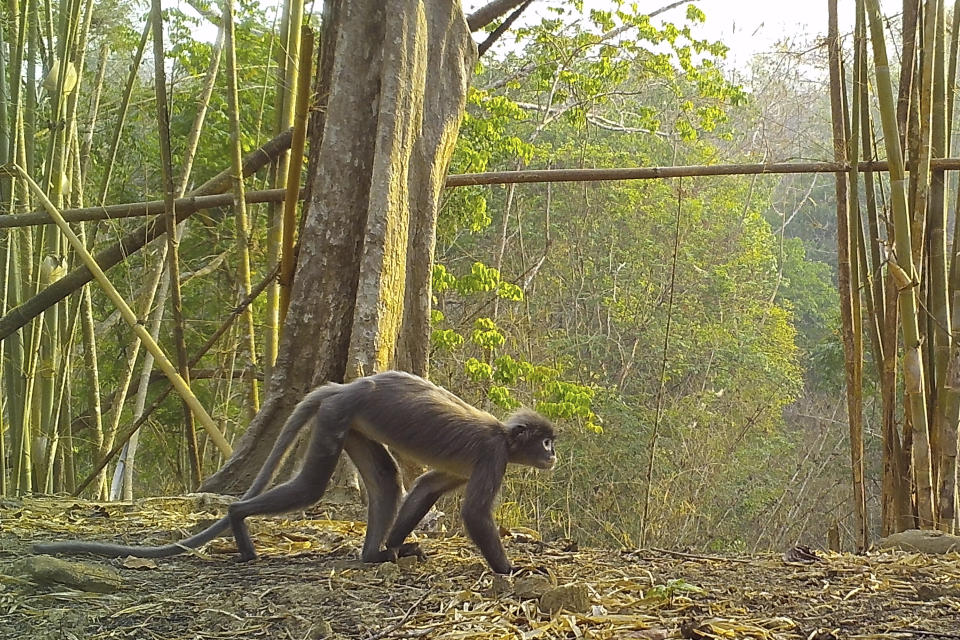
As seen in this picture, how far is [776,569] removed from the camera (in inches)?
143

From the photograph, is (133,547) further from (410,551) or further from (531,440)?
(531,440)

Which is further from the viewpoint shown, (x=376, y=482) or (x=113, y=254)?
(x=113, y=254)

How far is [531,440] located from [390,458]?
58cm

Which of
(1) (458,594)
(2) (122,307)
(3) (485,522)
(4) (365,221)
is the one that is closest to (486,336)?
(4) (365,221)

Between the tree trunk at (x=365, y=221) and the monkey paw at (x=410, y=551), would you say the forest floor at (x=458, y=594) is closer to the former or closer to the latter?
the monkey paw at (x=410, y=551)

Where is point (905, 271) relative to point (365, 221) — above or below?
below

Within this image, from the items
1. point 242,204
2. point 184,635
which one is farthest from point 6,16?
point 184,635

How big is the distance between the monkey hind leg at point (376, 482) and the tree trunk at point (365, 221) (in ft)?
2.21

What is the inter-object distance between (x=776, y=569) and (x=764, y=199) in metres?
18.8

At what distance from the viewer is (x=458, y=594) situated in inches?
120

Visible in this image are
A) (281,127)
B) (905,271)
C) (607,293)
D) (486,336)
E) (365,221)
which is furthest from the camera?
(607,293)

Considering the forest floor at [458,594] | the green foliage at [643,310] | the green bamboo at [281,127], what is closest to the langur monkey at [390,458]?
the forest floor at [458,594]

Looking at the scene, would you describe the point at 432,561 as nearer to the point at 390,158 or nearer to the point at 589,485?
the point at 390,158

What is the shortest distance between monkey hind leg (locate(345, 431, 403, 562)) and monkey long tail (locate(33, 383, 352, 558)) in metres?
0.19
